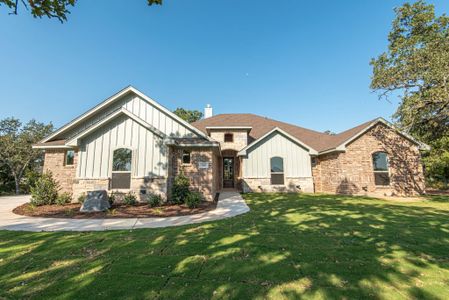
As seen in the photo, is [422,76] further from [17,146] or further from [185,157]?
[17,146]

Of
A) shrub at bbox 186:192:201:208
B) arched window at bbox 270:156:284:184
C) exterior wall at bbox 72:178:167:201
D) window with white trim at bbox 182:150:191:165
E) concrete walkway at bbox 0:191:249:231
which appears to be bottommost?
concrete walkway at bbox 0:191:249:231

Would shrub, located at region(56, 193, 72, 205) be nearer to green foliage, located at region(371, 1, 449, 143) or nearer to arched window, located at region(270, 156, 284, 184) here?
arched window, located at region(270, 156, 284, 184)

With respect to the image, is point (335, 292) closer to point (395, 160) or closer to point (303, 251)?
point (303, 251)

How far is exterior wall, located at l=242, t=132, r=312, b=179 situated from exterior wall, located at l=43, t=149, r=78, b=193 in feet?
35.4

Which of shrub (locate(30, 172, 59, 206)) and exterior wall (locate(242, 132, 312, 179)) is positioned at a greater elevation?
exterior wall (locate(242, 132, 312, 179))

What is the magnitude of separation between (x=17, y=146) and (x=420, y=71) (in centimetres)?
3419

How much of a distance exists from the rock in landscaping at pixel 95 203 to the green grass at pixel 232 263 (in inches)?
104

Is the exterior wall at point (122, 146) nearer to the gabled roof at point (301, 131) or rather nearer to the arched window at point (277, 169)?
the gabled roof at point (301, 131)

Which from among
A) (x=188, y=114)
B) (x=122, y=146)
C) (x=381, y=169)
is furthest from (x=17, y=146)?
(x=381, y=169)

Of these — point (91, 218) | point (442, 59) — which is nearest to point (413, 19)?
point (442, 59)

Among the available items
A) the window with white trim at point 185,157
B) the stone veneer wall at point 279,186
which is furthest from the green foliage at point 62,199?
the stone veneer wall at point 279,186

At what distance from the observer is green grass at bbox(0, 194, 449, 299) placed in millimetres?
2602

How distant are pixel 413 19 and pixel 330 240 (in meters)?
23.1

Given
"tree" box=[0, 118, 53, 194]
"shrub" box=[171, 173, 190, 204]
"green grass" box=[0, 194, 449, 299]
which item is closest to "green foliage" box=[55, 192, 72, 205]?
"green grass" box=[0, 194, 449, 299]
